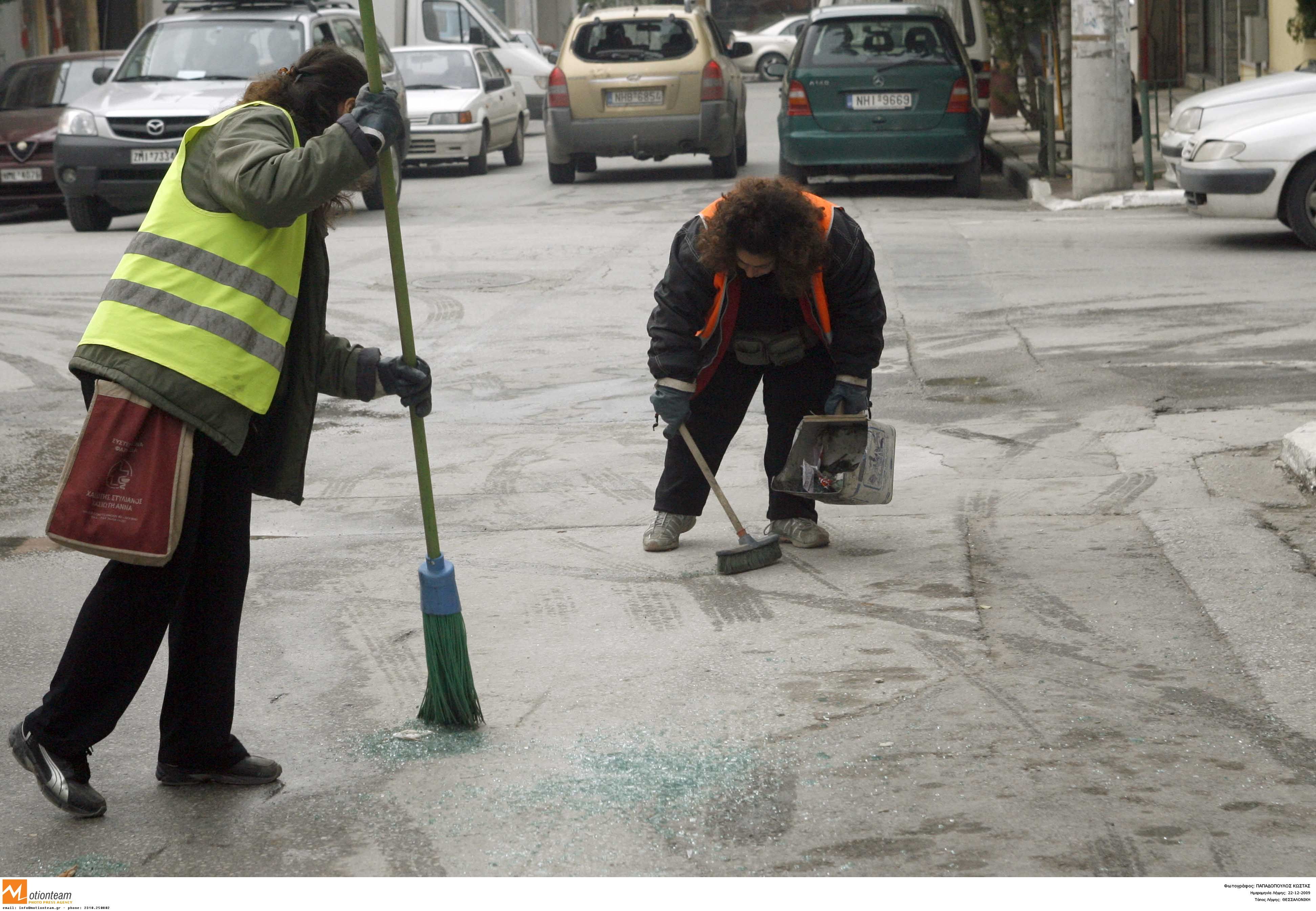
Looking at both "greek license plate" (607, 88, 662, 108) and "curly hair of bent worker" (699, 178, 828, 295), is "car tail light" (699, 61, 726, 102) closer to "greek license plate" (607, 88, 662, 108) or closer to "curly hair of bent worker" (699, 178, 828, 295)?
"greek license plate" (607, 88, 662, 108)

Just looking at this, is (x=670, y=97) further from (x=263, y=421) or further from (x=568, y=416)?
(x=263, y=421)

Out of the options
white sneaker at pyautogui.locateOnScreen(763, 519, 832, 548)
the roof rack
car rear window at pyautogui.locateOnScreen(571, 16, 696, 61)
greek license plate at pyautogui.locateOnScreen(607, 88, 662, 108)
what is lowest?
white sneaker at pyautogui.locateOnScreen(763, 519, 832, 548)

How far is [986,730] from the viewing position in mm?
3941

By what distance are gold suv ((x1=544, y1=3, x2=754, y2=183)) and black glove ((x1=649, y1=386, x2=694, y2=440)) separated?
40.4ft

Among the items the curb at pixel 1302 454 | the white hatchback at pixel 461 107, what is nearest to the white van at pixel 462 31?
the white hatchback at pixel 461 107

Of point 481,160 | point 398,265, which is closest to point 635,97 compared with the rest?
point 481,160

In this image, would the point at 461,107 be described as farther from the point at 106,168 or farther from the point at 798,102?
the point at 106,168

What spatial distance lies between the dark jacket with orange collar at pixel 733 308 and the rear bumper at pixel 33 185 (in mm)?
12432

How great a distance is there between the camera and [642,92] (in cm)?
1730

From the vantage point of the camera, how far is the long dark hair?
366cm

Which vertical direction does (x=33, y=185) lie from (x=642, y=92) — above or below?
below

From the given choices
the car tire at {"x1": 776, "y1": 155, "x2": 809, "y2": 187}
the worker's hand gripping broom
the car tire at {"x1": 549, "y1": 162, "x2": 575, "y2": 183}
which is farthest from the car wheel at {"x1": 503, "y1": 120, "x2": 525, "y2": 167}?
the worker's hand gripping broom

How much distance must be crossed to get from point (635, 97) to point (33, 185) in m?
6.06
